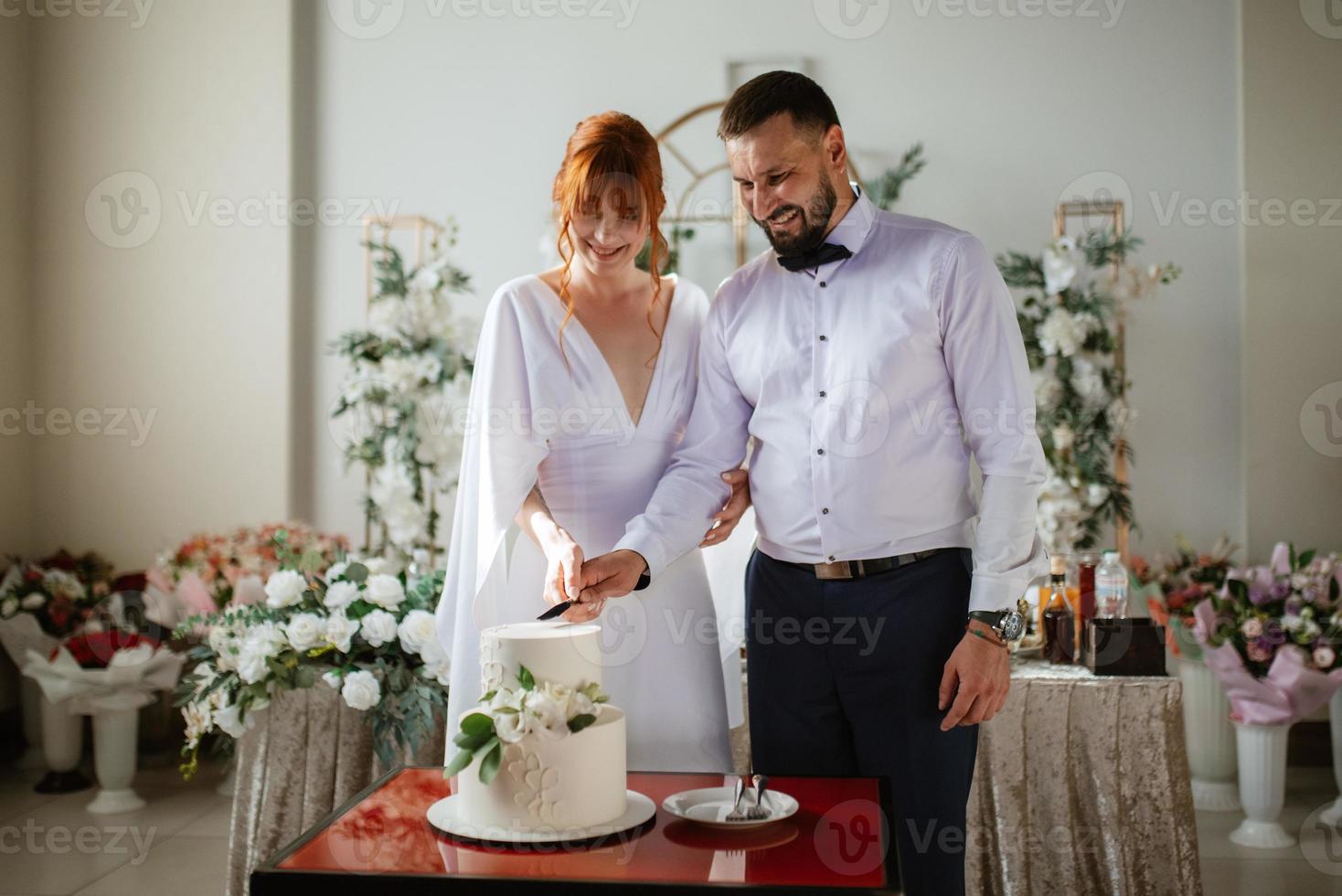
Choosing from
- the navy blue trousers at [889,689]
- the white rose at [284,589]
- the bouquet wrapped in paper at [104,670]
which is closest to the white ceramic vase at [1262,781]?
the navy blue trousers at [889,689]

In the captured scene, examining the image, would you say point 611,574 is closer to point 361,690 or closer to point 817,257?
point 817,257

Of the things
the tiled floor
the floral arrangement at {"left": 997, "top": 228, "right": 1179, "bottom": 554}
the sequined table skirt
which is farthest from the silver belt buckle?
the floral arrangement at {"left": 997, "top": 228, "right": 1179, "bottom": 554}

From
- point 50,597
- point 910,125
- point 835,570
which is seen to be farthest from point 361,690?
point 910,125

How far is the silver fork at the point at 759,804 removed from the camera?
1572mm

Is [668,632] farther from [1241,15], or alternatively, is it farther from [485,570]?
[1241,15]

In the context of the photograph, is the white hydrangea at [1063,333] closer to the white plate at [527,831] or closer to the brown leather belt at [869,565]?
the brown leather belt at [869,565]

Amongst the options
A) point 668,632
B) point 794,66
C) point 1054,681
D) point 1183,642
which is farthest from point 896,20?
point 668,632

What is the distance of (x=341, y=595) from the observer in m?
3.22

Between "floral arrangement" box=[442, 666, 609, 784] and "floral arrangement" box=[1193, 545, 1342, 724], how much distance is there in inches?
122

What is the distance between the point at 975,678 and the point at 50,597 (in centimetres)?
429

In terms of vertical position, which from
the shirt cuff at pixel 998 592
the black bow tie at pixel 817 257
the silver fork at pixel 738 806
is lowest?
the silver fork at pixel 738 806

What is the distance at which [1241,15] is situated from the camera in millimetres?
5297

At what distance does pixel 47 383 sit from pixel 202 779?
212cm

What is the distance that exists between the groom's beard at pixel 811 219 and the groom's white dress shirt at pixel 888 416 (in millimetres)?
56
